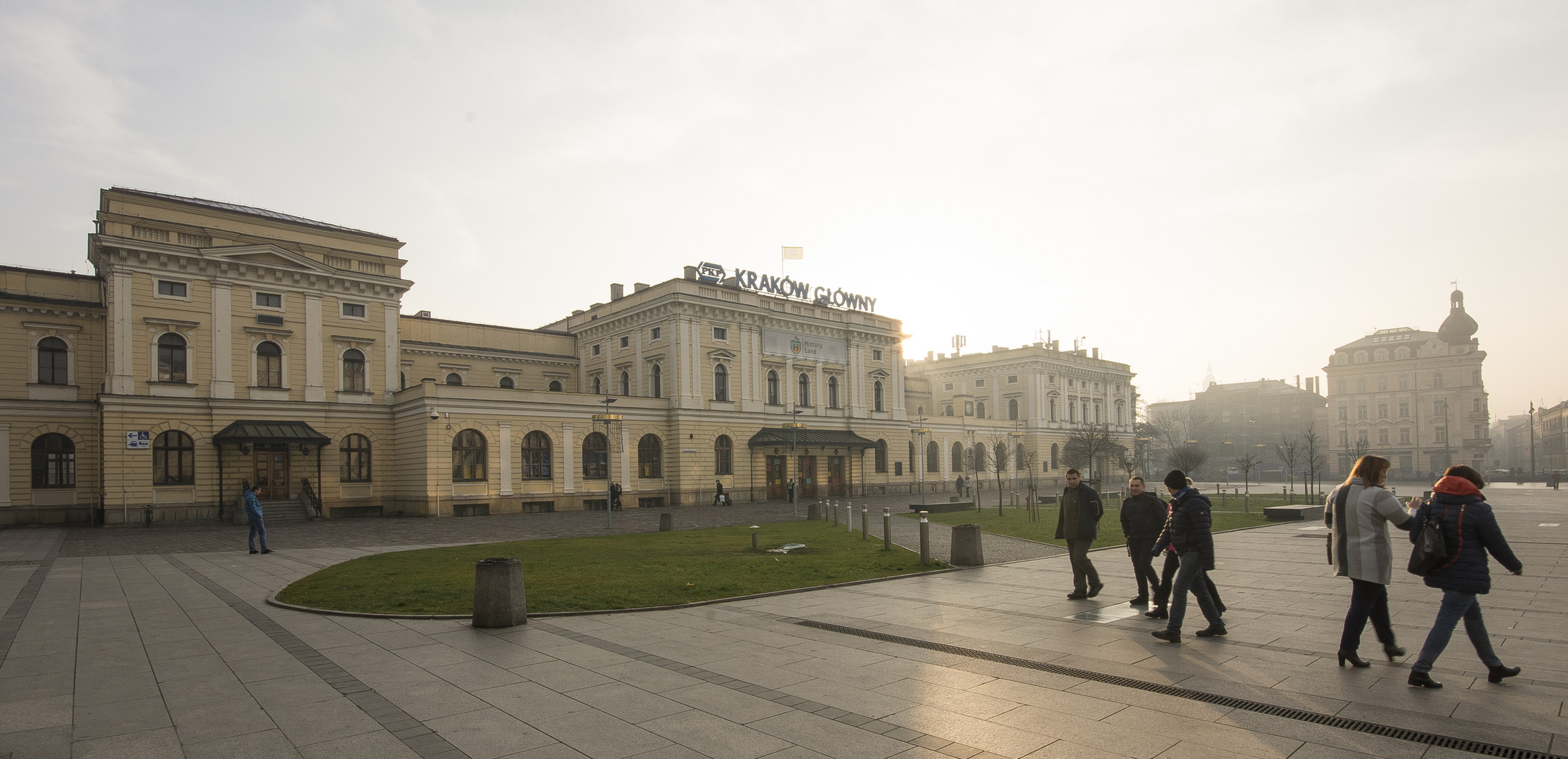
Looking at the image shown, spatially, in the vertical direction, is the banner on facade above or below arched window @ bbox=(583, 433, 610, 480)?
above

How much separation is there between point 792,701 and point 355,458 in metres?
39.7

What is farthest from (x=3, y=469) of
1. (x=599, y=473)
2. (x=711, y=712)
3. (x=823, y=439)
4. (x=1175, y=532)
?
(x=1175, y=532)

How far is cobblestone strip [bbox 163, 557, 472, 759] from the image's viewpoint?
6156 millimetres

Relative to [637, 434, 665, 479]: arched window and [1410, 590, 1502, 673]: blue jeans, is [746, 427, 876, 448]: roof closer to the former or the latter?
[637, 434, 665, 479]: arched window

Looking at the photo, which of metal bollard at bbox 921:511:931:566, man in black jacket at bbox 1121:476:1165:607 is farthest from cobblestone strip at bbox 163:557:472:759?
metal bollard at bbox 921:511:931:566

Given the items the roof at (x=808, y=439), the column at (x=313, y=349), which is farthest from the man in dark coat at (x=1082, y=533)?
the column at (x=313, y=349)

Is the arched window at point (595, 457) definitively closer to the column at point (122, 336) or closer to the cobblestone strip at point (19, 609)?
the column at point (122, 336)

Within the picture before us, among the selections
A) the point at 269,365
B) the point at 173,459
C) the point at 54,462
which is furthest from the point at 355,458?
the point at 54,462

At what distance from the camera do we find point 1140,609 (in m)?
11.6

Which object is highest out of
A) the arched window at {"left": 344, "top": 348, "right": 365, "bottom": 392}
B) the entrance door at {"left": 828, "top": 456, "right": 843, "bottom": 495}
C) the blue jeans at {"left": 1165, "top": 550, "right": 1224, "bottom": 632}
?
the arched window at {"left": 344, "top": 348, "right": 365, "bottom": 392}

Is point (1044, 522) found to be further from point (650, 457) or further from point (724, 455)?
point (650, 457)

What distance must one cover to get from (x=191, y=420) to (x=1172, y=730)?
41854mm

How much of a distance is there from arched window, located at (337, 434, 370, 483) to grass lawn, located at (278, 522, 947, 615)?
72.0 ft

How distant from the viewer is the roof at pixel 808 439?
49.3m
